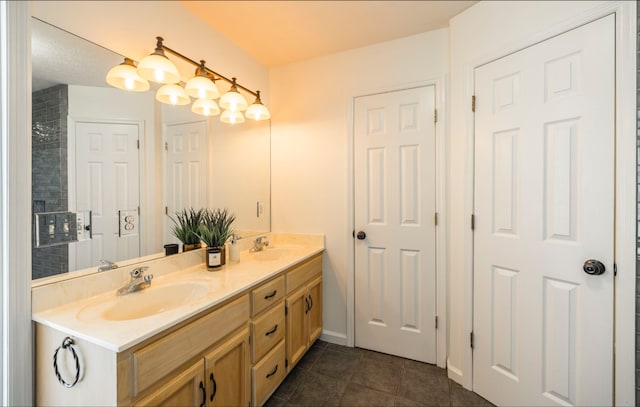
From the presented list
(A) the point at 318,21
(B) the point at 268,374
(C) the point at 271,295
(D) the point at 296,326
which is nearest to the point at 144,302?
(C) the point at 271,295

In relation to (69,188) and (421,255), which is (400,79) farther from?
(69,188)

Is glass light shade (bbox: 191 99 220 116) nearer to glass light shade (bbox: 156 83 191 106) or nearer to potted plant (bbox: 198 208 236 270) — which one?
glass light shade (bbox: 156 83 191 106)

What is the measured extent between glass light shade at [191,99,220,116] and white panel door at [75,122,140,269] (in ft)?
1.41

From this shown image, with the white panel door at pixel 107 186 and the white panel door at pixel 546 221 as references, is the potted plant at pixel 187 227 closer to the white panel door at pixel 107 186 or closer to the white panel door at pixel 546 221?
the white panel door at pixel 107 186

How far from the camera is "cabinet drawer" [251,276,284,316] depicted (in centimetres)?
144

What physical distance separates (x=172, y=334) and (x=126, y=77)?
125 cm

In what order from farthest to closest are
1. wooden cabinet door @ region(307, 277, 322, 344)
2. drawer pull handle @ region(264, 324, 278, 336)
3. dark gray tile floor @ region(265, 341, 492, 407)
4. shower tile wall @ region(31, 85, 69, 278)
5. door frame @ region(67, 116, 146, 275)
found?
wooden cabinet door @ region(307, 277, 322, 344), dark gray tile floor @ region(265, 341, 492, 407), drawer pull handle @ region(264, 324, 278, 336), door frame @ region(67, 116, 146, 275), shower tile wall @ region(31, 85, 69, 278)

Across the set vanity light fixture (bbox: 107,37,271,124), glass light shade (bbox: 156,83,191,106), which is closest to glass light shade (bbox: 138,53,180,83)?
vanity light fixture (bbox: 107,37,271,124)

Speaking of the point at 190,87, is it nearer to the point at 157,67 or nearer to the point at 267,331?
the point at 157,67

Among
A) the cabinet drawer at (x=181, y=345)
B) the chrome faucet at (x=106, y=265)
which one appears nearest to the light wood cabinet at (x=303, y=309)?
the cabinet drawer at (x=181, y=345)

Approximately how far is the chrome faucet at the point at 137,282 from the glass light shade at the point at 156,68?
3.29ft

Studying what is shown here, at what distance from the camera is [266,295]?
1.53 m

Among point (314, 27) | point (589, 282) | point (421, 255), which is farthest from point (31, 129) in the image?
point (589, 282)

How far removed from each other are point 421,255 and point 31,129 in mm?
2290
